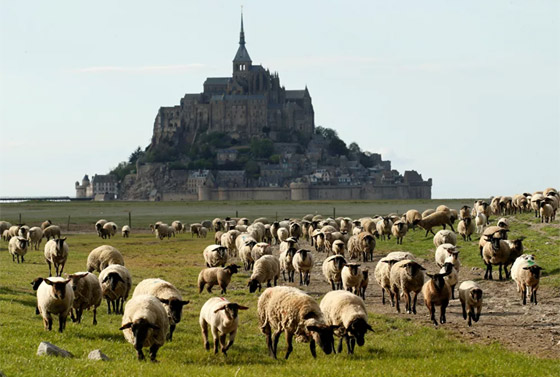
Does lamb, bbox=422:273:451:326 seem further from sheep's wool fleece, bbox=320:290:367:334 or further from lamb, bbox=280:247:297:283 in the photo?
lamb, bbox=280:247:297:283

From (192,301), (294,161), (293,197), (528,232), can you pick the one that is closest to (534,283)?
(192,301)

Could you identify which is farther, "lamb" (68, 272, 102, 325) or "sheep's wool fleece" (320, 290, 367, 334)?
"lamb" (68, 272, 102, 325)

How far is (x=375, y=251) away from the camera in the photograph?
34.4 meters

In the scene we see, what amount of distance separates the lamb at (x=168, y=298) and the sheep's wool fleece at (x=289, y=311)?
1.70m

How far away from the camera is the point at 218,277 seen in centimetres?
2073

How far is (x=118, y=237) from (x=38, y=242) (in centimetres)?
1206

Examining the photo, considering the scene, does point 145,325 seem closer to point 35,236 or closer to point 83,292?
point 83,292

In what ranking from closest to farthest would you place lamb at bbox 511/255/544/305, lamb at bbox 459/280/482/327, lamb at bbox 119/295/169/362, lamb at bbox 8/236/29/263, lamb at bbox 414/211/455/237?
lamb at bbox 119/295/169/362, lamb at bbox 459/280/482/327, lamb at bbox 511/255/544/305, lamb at bbox 8/236/29/263, lamb at bbox 414/211/455/237

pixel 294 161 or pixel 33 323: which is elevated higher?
pixel 294 161

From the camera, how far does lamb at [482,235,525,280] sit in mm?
22375

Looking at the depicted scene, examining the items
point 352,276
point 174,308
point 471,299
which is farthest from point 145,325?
point 352,276

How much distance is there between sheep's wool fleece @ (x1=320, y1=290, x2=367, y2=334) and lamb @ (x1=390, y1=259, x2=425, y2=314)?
378 centimetres

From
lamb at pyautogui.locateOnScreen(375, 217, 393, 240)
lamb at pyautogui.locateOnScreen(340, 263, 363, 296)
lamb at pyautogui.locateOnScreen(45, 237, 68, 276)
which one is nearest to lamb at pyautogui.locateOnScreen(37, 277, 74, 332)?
lamb at pyautogui.locateOnScreen(340, 263, 363, 296)

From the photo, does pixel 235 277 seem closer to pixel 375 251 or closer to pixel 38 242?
pixel 375 251
